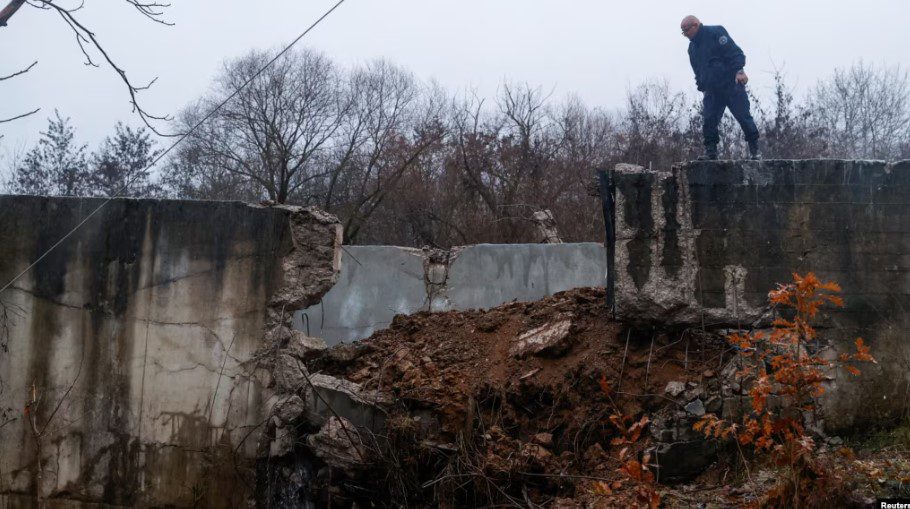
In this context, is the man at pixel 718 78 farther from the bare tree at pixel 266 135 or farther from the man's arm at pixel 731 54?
the bare tree at pixel 266 135

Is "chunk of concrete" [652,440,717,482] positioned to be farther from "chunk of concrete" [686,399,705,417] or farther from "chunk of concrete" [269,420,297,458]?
"chunk of concrete" [269,420,297,458]

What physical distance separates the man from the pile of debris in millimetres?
2165

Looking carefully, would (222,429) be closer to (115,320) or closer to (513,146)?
(115,320)

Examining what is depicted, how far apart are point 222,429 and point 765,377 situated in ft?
11.4

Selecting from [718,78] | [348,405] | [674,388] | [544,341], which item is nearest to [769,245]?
[674,388]

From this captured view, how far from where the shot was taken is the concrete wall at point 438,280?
10.6 m

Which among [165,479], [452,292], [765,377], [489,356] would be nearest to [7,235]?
[165,479]

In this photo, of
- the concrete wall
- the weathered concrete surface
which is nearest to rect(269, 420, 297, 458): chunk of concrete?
the weathered concrete surface

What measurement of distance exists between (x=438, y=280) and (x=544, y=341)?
185 inches

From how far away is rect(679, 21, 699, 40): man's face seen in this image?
7.15m

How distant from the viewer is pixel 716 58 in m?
7.04

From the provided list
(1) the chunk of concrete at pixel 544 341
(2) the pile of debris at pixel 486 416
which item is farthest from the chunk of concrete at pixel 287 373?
(1) the chunk of concrete at pixel 544 341

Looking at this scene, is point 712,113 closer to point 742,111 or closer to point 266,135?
point 742,111

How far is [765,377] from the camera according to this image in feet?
14.0
